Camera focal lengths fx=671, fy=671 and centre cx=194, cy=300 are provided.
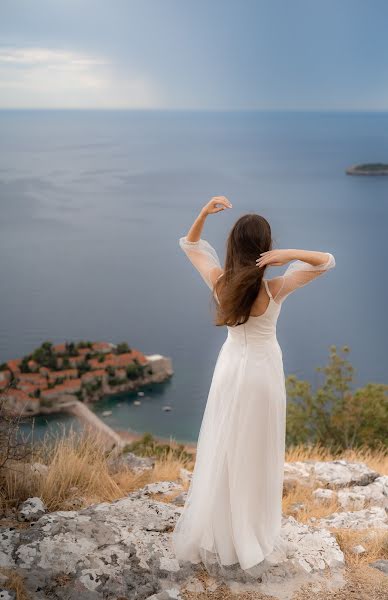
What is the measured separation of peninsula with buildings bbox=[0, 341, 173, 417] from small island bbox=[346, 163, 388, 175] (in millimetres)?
68365

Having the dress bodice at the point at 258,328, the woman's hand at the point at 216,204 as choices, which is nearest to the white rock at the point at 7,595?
the dress bodice at the point at 258,328

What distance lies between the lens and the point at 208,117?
186 m

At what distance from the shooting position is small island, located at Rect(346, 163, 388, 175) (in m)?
109

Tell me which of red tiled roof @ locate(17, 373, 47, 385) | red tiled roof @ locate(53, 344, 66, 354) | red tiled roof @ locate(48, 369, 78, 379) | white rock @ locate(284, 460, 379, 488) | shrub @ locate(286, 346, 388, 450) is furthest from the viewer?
red tiled roof @ locate(53, 344, 66, 354)

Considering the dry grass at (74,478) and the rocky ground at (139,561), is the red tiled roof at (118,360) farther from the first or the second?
the rocky ground at (139,561)

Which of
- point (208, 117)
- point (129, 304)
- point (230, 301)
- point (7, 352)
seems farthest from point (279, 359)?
point (208, 117)

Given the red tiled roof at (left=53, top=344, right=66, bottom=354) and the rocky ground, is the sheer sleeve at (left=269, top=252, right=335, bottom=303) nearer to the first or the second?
the rocky ground

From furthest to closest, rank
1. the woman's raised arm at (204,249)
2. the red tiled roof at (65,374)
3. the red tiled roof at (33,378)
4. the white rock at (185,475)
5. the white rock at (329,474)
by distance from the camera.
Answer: the red tiled roof at (65,374) → the red tiled roof at (33,378) → the white rock at (329,474) → the white rock at (185,475) → the woman's raised arm at (204,249)

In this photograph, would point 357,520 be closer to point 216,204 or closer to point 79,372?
point 216,204

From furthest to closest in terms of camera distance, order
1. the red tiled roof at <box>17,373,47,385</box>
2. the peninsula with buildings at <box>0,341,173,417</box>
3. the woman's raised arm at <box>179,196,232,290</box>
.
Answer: the red tiled roof at <box>17,373,47,385</box> → the peninsula with buildings at <box>0,341,173,417</box> → the woman's raised arm at <box>179,196,232,290</box>

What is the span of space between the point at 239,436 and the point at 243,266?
0.74 m


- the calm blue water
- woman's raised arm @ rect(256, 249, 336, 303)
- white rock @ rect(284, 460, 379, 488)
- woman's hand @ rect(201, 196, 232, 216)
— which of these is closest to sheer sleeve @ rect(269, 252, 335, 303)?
woman's raised arm @ rect(256, 249, 336, 303)

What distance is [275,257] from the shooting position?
97.9 inches

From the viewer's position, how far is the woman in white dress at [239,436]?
2.73 meters
